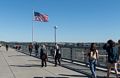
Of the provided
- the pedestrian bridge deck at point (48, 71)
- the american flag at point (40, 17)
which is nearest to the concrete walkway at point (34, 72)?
the pedestrian bridge deck at point (48, 71)

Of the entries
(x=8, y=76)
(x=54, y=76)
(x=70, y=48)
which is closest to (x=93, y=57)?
(x=54, y=76)

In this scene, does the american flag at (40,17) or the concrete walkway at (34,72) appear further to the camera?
the american flag at (40,17)

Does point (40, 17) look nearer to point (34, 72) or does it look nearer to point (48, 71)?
point (48, 71)

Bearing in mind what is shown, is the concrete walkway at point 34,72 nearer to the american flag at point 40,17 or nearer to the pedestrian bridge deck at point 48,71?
the pedestrian bridge deck at point 48,71

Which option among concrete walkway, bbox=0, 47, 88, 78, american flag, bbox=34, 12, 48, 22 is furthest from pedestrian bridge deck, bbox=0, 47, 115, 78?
american flag, bbox=34, 12, 48, 22

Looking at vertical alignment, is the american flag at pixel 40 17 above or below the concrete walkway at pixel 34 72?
above

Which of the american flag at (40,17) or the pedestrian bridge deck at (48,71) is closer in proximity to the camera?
the pedestrian bridge deck at (48,71)

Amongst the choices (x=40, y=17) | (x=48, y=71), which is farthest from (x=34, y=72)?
(x=40, y=17)

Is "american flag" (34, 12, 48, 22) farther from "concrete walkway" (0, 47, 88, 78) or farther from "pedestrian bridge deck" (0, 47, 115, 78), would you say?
"pedestrian bridge deck" (0, 47, 115, 78)

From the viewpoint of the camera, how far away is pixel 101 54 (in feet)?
71.1

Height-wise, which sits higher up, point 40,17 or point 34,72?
point 40,17

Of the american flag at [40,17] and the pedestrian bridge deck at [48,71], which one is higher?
the american flag at [40,17]

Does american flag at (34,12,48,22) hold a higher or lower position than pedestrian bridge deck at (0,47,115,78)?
higher

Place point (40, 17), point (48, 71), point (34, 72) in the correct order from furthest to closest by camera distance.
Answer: point (40, 17) → point (48, 71) → point (34, 72)
